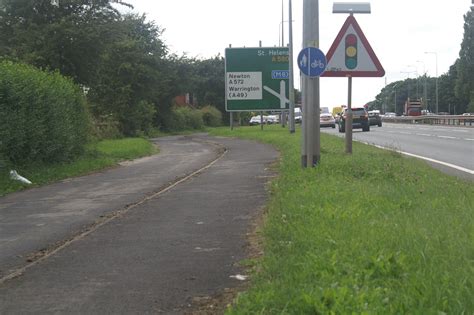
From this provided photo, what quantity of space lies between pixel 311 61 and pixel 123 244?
5.96 m

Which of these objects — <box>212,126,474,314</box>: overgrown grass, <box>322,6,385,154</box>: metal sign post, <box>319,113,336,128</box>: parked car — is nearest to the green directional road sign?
<box>322,6,385,154</box>: metal sign post

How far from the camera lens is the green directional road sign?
30.1m

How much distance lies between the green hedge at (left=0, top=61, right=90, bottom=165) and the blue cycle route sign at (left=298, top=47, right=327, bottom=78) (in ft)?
22.3

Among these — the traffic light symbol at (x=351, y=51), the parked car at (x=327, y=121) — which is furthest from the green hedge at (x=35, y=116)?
the parked car at (x=327, y=121)

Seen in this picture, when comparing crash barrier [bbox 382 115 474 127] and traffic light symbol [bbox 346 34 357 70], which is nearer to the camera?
traffic light symbol [bbox 346 34 357 70]

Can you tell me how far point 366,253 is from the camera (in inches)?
194

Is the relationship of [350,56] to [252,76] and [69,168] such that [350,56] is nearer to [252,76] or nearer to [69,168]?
[69,168]

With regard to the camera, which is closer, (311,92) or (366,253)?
(366,253)

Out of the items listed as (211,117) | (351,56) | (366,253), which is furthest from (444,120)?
(366,253)

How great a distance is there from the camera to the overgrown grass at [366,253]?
152 inches

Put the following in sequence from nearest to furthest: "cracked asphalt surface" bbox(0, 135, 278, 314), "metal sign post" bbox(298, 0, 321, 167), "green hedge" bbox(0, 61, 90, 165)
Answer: "cracked asphalt surface" bbox(0, 135, 278, 314) → "metal sign post" bbox(298, 0, 321, 167) → "green hedge" bbox(0, 61, 90, 165)

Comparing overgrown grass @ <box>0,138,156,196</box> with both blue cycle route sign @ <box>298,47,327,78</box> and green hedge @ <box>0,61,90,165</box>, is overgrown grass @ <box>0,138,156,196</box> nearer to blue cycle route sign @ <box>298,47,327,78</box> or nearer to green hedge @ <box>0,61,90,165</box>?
green hedge @ <box>0,61,90,165</box>

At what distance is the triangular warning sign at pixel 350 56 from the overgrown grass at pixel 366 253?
386 centimetres

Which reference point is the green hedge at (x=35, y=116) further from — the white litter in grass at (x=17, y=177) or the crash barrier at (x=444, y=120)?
the crash barrier at (x=444, y=120)
